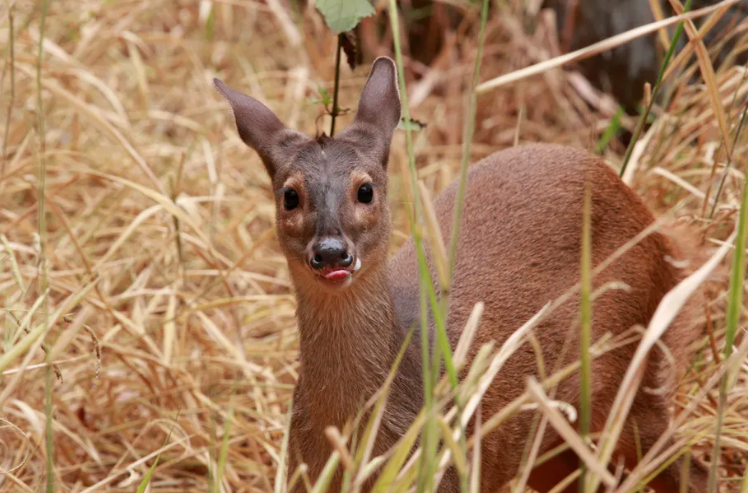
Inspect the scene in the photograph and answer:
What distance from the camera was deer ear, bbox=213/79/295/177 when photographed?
2879 mm

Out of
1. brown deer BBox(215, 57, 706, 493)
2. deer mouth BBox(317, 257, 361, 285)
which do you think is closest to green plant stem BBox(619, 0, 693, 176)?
brown deer BBox(215, 57, 706, 493)

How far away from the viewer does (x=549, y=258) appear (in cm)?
304

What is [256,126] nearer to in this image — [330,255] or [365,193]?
[365,193]

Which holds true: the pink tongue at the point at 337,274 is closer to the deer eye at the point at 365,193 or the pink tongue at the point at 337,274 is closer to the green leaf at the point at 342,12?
the deer eye at the point at 365,193

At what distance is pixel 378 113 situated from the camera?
9.59 feet

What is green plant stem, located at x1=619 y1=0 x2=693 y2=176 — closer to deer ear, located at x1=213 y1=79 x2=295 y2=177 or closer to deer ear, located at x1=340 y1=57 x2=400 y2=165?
deer ear, located at x1=340 y1=57 x2=400 y2=165

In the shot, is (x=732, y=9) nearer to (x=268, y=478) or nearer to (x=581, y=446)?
(x=268, y=478)

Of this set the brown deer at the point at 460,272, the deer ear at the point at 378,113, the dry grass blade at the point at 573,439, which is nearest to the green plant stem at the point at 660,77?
the brown deer at the point at 460,272

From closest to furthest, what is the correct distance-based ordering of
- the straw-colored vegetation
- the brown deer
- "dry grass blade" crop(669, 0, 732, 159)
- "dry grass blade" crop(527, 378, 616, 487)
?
"dry grass blade" crop(527, 378, 616, 487)
the brown deer
"dry grass blade" crop(669, 0, 732, 159)
the straw-colored vegetation

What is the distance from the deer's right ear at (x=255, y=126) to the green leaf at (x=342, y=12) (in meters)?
0.36

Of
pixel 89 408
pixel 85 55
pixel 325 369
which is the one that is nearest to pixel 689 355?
pixel 325 369

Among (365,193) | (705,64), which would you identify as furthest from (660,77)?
(365,193)

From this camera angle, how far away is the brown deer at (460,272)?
2.66 m

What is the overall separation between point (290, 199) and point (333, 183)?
0.14m
